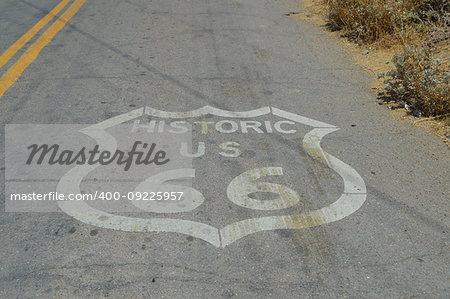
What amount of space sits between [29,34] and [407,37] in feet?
17.5

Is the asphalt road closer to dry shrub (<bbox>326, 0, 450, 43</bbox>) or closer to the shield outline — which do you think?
the shield outline

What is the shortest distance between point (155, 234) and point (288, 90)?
310 cm

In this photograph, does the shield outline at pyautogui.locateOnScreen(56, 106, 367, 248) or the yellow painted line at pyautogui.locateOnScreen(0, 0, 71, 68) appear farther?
the yellow painted line at pyautogui.locateOnScreen(0, 0, 71, 68)

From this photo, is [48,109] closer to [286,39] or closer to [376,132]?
[376,132]

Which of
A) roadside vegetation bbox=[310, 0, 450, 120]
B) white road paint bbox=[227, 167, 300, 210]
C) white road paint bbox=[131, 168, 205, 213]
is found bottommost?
white road paint bbox=[131, 168, 205, 213]

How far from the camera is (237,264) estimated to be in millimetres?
3480

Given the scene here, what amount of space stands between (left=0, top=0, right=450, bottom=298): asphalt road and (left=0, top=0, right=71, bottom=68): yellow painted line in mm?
165

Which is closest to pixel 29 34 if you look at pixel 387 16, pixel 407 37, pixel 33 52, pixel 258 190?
pixel 33 52

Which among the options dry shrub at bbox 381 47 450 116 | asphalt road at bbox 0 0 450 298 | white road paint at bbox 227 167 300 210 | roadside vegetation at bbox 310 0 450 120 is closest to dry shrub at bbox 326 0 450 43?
roadside vegetation at bbox 310 0 450 120

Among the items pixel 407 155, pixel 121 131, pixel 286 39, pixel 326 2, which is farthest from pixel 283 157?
pixel 326 2

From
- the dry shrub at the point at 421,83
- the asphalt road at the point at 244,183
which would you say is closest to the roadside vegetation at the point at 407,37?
the dry shrub at the point at 421,83

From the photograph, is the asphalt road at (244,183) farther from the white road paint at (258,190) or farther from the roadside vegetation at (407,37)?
the roadside vegetation at (407,37)

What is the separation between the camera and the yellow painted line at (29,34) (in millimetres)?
7516

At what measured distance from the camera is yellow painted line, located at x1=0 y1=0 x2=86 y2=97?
6.59 metres
